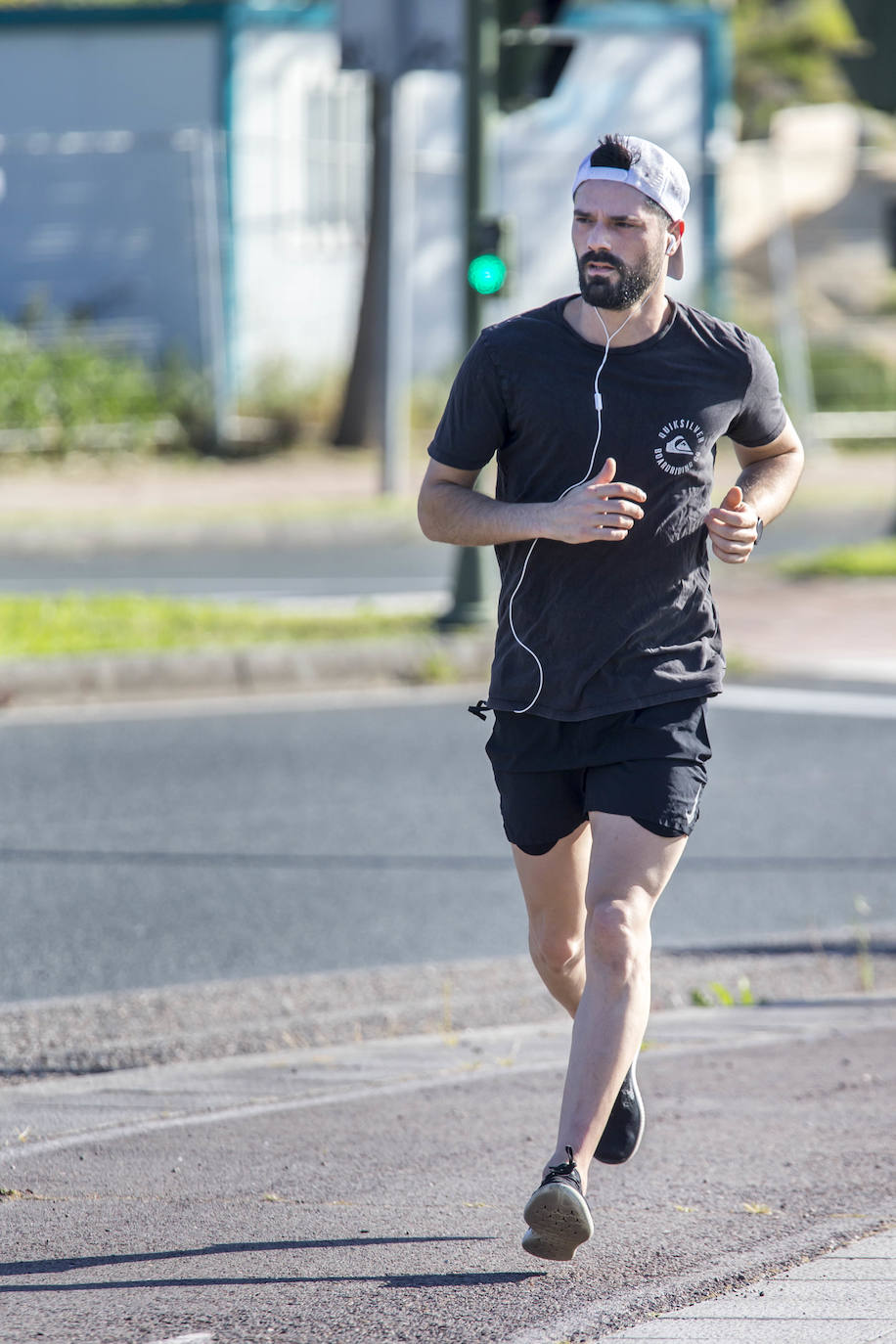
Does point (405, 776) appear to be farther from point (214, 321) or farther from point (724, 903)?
point (214, 321)

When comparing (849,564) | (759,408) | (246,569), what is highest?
(759,408)

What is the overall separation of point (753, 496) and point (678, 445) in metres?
0.27

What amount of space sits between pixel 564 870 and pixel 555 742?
11.0 inches

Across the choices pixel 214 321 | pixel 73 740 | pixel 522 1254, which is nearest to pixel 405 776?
pixel 73 740

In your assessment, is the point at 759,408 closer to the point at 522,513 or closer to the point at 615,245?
the point at 615,245

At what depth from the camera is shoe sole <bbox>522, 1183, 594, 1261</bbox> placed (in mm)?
3570

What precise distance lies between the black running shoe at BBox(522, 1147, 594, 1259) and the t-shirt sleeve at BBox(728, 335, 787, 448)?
1503 millimetres

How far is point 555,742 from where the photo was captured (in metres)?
4.04

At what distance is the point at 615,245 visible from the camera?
12.9 ft

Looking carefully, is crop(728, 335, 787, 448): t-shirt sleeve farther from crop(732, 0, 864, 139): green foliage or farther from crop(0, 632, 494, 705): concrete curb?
crop(732, 0, 864, 139): green foliage

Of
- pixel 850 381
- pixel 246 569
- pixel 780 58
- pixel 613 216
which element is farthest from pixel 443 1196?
pixel 780 58

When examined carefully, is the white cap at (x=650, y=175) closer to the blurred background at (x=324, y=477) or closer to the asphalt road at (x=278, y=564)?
the blurred background at (x=324, y=477)

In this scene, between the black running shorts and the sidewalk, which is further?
the black running shorts

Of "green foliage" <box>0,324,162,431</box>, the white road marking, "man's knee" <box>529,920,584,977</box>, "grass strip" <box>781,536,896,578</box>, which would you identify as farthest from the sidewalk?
"green foliage" <box>0,324,162,431</box>
